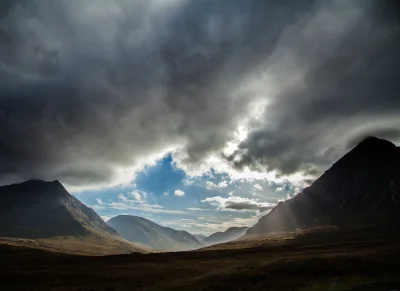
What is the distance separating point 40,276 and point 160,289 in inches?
1980

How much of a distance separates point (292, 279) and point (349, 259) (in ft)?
51.4

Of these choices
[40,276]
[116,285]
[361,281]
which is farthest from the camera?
[40,276]

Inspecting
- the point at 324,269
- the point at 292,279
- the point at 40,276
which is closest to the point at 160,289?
the point at 292,279

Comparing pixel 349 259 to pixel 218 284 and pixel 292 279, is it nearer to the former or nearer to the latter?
pixel 292 279

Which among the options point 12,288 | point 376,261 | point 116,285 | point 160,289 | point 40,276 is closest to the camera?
point 160,289

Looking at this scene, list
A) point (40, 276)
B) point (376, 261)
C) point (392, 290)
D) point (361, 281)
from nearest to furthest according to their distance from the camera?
point (392, 290) → point (361, 281) → point (376, 261) → point (40, 276)

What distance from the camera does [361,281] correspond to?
122 feet

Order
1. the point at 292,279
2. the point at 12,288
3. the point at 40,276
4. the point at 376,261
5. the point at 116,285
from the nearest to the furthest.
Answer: the point at 292,279, the point at 376,261, the point at 116,285, the point at 12,288, the point at 40,276

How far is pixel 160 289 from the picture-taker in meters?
45.5

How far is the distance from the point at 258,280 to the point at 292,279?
451cm

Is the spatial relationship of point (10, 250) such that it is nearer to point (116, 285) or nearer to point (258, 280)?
point (116, 285)

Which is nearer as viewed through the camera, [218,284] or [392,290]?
[392,290]

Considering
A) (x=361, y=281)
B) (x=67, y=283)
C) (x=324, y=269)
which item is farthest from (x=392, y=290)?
(x=67, y=283)

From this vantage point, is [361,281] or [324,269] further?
[324,269]
